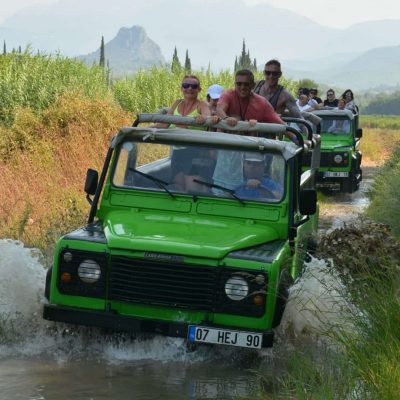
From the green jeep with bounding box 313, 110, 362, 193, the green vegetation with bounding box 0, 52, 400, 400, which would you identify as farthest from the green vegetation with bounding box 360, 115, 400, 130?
the green jeep with bounding box 313, 110, 362, 193

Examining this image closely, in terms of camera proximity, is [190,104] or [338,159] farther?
[338,159]

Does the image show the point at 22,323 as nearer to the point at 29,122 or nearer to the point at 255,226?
the point at 255,226

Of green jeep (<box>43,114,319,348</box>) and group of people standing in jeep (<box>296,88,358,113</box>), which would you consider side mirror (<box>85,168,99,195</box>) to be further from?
group of people standing in jeep (<box>296,88,358,113</box>)

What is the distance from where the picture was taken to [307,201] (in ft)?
27.7

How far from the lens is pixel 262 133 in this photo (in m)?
9.31

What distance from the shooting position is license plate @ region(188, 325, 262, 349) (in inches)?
290

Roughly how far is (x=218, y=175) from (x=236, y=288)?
1.35 meters

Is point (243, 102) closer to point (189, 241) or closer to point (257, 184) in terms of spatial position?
point (257, 184)

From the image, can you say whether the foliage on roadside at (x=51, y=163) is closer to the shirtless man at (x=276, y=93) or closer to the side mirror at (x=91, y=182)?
the shirtless man at (x=276, y=93)

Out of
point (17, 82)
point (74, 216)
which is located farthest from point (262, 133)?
point (17, 82)

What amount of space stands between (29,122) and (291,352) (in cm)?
1226

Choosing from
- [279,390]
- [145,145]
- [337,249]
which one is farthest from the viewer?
[337,249]

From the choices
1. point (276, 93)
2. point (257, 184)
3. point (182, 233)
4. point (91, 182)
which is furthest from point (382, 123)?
point (182, 233)

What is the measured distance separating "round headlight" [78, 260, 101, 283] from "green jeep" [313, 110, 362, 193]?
13.8 m
